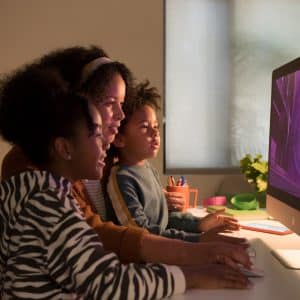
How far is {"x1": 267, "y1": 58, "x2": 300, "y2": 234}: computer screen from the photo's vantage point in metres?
1.09

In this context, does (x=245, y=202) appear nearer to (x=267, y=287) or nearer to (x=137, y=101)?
(x=137, y=101)

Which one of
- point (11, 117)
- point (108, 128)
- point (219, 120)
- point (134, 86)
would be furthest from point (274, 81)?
point (219, 120)

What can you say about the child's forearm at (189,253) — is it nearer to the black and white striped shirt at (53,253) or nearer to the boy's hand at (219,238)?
the boy's hand at (219,238)

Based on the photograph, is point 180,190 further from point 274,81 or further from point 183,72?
point 183,72

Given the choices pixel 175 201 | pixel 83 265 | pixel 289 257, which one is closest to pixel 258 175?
pixel 175 201

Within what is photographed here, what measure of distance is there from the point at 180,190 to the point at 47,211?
94cm

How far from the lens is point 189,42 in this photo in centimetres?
231

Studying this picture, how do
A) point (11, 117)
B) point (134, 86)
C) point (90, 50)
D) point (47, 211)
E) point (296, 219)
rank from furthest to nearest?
1. point (134, 86)
2. point (90, 50)
3. point (296, 219)
4. point (11, 117)
5. point (47, 211)

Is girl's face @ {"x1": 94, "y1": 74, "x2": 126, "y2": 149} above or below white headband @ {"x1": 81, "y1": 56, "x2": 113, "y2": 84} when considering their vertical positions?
below

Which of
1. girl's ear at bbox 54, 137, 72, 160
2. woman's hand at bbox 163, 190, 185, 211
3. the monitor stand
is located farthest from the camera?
woman's hand at bbox 163, 190, 185, 211

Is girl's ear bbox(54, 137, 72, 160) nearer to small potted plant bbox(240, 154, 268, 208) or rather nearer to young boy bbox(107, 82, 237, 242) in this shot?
young boy bbox(107, 82, 237, 242)

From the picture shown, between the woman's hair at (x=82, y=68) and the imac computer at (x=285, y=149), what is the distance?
422 millimetres

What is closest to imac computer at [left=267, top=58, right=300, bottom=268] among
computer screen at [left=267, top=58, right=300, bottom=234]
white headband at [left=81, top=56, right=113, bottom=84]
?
computer screen at [left=267, top=58, right=300, bottom=234]

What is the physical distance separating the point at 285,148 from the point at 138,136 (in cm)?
41
